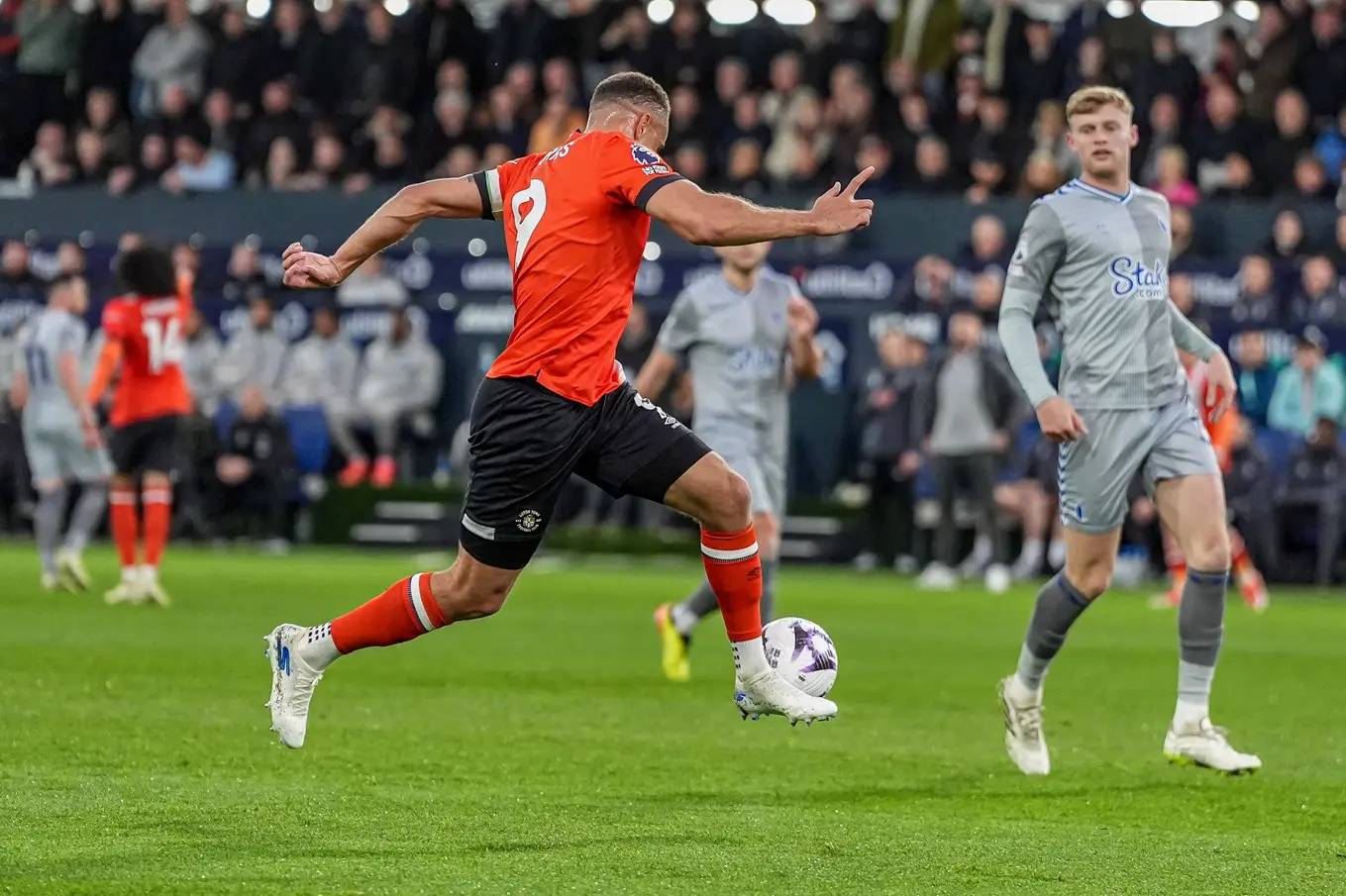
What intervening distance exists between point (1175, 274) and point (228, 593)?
30.7 feet

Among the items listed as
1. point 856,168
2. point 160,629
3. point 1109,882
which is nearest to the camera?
point 1109,882

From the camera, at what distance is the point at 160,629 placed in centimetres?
1387

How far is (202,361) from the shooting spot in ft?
80.1

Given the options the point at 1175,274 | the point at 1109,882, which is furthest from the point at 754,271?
the point at 1175,274

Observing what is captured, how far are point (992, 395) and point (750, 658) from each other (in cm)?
1344

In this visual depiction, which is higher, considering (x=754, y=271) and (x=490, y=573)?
(x=754, y=271)

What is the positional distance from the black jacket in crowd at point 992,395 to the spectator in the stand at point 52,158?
11471 mm

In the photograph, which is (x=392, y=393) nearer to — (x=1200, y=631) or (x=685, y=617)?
(x=685, y=617)

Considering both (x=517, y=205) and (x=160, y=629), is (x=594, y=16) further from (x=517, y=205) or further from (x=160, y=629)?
(x=517, y=205)

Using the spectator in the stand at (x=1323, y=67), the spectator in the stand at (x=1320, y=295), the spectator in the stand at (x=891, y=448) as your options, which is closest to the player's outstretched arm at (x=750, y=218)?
the spectator in the stand at (x=1320, y=295)

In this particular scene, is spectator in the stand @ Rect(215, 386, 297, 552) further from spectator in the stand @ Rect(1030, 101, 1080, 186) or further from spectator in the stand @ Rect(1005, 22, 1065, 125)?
spectator in the stand @ Rect(1005, 22, 1065, 125)

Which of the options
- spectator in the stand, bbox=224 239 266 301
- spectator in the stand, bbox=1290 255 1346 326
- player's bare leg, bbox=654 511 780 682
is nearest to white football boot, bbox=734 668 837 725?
player's bare leg, bbox=654 511 780 682

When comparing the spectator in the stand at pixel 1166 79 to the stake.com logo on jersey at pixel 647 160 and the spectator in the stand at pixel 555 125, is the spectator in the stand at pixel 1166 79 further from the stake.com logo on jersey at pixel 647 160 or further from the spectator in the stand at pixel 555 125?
the stake.com logo on jersey at pixel 647 160

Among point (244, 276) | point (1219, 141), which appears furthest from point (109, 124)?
point (1219, 141)
